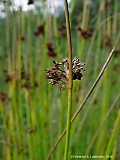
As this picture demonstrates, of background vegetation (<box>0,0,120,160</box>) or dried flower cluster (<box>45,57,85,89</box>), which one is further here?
background vegetation (<box>0,0,120,160</box>)

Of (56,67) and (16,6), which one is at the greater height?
(16,6)

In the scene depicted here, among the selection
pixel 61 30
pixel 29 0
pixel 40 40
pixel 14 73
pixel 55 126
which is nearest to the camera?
pixel 29 0

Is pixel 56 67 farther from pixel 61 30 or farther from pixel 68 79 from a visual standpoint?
Answer: pixel 61 30

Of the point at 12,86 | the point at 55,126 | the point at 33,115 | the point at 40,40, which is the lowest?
the point at 55,126

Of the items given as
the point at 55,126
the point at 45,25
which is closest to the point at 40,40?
the point at 45,25

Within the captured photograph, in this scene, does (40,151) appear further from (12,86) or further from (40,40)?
(40,40)

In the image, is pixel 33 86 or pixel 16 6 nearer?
pixel 16 6

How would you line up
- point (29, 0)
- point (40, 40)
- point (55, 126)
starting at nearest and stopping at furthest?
point (29, 0)
point (40, 40)
point (55, 126)

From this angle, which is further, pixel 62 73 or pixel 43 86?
pixel 43 86

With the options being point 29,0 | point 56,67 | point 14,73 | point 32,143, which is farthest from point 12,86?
point 56,67

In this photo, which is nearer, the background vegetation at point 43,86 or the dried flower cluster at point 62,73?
the dried flower cluster at point 62,73
